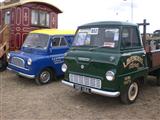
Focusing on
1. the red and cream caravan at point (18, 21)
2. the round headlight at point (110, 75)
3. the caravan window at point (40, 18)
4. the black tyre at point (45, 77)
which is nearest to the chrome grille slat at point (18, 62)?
the black tyre at point (45, 77)

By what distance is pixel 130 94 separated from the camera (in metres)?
7.33

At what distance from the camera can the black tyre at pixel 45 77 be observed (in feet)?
31.7

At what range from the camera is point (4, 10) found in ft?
45.9

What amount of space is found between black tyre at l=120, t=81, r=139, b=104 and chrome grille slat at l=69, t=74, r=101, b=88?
788mm

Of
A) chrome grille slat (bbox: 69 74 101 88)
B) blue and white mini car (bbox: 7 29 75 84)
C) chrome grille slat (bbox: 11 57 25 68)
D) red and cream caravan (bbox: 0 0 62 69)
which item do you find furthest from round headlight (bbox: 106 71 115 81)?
red and cream caravan (bbox: 0 0 62 69)

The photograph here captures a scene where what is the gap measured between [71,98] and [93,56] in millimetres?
1695

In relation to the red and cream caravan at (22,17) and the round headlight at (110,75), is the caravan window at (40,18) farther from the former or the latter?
the round headlight at (110,75)

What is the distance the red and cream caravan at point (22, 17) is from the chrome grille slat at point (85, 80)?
21.1 ft

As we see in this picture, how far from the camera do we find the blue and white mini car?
949 centimetres

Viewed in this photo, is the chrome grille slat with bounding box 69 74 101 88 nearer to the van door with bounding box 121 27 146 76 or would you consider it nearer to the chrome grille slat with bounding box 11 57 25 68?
the van door with bounding box 121 27 146 76

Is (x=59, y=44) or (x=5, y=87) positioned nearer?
(x=5, y=87)

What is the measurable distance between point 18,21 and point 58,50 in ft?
12.3

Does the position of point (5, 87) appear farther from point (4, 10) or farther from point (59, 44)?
point (4, 10)

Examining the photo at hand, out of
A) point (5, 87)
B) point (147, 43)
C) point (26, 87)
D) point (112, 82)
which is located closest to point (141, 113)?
point (112, 82)
